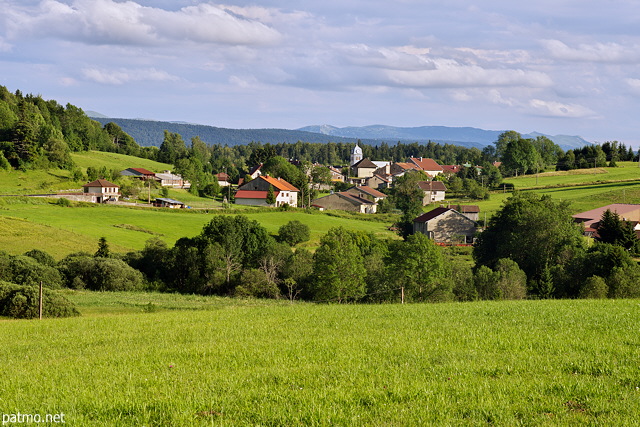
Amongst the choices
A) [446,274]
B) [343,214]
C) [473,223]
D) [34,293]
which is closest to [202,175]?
[343,214]

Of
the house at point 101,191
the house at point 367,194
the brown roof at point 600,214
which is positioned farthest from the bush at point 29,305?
the house at point 367,194

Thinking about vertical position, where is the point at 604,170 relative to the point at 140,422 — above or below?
above

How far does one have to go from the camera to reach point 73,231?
69688 millimetres

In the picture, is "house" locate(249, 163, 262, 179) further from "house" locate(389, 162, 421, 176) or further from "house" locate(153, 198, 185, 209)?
"house" locate(153, 198, 185, 209)

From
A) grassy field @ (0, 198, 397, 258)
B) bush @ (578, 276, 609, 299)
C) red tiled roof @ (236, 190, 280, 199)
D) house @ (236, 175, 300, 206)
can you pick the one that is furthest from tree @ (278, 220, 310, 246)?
red tiled roof @ (236, 190, 280, 199)

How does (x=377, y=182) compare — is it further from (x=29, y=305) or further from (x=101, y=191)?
(x=29, y=305)

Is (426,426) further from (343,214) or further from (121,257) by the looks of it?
(343,214)

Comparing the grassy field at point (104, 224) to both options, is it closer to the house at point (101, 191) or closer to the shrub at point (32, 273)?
the shrub at point (32, 273)

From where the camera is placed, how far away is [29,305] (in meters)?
27.9

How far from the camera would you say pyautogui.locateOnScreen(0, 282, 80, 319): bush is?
91.4ft

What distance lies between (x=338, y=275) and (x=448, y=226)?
45.7m

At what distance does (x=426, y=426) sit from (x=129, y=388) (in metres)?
5.55

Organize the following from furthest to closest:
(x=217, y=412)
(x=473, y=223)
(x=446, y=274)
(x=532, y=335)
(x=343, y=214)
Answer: (x=343, y=214) < (x=473, y=223) < (x=446, y=274) < (x=532, y=335) < (x=217, y=412)

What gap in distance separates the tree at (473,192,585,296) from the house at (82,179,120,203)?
6306 cm
